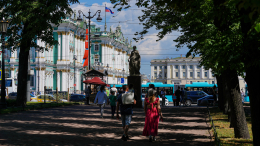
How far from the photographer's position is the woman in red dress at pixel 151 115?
1025 cm

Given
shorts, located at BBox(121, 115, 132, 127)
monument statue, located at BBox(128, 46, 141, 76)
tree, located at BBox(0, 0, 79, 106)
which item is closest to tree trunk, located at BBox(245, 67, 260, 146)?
shorts, located at BBox(121, 115, 132, 127)

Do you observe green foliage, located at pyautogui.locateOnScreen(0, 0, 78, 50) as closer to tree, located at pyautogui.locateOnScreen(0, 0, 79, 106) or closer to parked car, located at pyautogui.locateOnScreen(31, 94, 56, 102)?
tree, located at pyautogui.locateOnScreen(0, 0, 79, 106)

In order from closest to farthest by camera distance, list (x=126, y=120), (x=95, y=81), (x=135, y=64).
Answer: (x=126, y=120)
(x=135, y=64)
(x=95, y=81)

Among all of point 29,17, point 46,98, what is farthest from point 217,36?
point 46,98

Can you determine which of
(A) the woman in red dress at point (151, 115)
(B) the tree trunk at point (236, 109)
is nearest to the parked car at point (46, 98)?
(A) the woman in red dress at point (151, 115)

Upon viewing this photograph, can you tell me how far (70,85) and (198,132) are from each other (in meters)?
55.2

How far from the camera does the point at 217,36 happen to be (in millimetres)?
9281

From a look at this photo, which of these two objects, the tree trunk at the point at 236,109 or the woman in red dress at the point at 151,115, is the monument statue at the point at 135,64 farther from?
the woman in red dress at the point at 151,115

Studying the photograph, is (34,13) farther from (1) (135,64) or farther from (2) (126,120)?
(2) (126,120)

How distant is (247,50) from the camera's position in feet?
21.5

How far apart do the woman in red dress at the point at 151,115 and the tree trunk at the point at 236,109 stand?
2573mm

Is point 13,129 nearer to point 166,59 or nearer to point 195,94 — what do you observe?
point 195,94

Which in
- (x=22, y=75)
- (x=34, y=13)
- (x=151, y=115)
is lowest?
(x=151, y=115)

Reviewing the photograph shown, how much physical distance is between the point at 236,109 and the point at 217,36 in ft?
10.2
